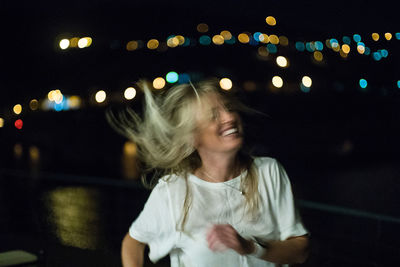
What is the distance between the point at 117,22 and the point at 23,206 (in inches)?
2146

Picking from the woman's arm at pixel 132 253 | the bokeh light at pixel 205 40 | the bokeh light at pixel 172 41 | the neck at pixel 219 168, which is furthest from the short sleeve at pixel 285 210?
the bokeh light at pixel 172 41

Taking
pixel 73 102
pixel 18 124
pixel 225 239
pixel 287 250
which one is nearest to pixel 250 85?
pixel 73 102

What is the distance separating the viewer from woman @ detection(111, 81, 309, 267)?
1.78 m

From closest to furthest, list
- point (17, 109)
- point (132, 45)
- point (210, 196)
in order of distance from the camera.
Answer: point (210, 196) < point (17, 109) < point (132, 45)

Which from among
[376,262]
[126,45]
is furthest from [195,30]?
[376,262]

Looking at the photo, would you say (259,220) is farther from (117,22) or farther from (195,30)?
(117,22)

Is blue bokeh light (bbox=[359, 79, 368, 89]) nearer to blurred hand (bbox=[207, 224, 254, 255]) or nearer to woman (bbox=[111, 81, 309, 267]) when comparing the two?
woman (bbox=[111, 81, 309, 267])

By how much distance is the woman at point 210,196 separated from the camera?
1.78 metres

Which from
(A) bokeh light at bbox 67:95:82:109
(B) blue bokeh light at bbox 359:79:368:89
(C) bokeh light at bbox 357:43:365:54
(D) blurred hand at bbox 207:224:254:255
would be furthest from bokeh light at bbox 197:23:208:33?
(D) blurred hand at bbox 207:224:254:255

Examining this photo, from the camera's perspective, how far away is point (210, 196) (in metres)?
1.84

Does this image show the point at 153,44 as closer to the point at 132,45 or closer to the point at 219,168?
the point at 132,45

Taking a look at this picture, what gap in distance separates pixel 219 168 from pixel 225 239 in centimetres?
37

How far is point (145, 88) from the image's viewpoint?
211 centimetres

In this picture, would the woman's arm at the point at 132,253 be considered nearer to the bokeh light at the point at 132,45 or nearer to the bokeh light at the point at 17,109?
the bokeh light at the point at 17,109
